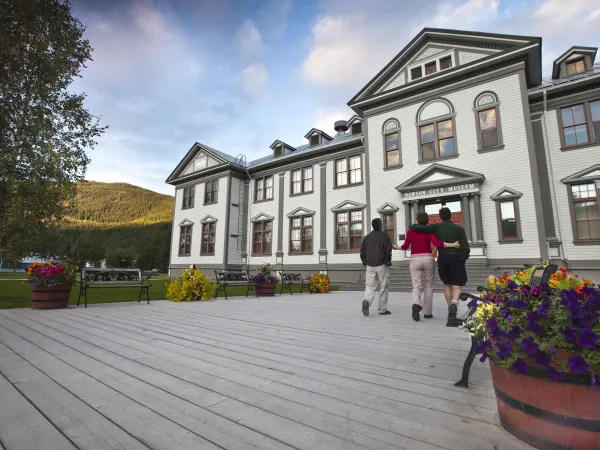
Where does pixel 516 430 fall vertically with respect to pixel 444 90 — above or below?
below

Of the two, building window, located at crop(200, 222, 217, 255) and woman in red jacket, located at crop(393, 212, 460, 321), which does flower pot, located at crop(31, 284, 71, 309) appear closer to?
woman in red jacket, located at crop(393, 212, 460, 321)

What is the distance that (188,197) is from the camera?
88.2 feet

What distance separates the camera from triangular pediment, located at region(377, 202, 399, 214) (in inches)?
650

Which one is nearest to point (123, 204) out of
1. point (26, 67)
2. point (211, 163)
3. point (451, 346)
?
point (211, 163)

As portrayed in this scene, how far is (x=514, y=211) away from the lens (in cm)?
1337

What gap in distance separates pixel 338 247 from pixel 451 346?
15.5 meters

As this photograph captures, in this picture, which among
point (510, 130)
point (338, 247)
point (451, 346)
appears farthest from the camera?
point (338, 247)

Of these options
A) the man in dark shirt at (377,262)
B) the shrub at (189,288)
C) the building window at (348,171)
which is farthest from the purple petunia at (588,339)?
the building window at (348,171)

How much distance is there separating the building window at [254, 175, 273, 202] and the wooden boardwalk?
757 inches

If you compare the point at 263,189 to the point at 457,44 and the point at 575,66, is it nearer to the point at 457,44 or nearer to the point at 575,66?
the point at 457,44

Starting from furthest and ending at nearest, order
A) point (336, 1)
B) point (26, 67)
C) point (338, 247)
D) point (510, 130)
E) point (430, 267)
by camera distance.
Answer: point (338, 247)
point (510, 130)
point (26, 67)
point (336, 1)
point (430, 267)

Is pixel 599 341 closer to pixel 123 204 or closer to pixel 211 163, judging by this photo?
pixel 211 163

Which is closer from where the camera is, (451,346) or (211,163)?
(451,346)

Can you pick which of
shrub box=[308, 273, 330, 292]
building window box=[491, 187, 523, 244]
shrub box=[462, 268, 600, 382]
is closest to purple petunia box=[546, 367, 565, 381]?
shrub box=[462, 268, 600, 382]
